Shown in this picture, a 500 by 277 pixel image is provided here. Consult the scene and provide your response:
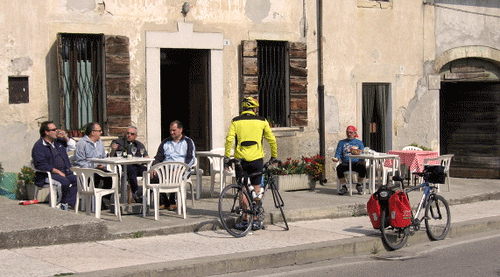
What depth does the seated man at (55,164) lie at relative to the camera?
1089cm

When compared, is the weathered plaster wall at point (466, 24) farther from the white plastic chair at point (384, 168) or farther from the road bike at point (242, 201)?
the road bike at point (242, 201)

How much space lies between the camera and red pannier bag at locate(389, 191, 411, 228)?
358 inches

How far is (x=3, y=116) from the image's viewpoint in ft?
40.5

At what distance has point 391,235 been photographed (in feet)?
30.6

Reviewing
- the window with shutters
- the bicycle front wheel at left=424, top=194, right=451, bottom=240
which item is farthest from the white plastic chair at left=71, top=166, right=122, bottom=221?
the bicycle front wheel at left=424, top=194, right=451, bottom=240

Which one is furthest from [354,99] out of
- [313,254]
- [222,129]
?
[313,254]

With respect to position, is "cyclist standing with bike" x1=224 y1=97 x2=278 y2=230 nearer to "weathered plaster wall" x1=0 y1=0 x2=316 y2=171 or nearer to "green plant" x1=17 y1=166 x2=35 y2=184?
"green plant" x1=17 y1=166 x2=35 y2=184

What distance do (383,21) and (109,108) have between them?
6792 mm

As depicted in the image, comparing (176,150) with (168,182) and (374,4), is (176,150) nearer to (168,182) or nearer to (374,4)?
(168,182)

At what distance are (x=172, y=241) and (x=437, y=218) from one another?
346 centimetres

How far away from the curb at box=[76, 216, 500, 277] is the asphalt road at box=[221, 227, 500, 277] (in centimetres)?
13

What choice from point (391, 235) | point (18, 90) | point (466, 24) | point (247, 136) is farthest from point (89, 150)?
point (466, 24)

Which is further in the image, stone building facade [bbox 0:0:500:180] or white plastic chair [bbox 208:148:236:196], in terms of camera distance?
stone building facade [bbox 0:0:500:180]

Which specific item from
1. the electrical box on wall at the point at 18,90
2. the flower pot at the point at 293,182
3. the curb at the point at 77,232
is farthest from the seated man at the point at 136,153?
the flower pot at the point at 293,182
